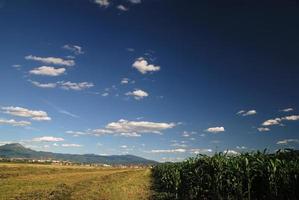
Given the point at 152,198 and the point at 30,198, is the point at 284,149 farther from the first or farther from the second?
the point at 30,198

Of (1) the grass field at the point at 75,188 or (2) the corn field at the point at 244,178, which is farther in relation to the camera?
(1) the grass field at the point at 75,188

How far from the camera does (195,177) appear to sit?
36.8m

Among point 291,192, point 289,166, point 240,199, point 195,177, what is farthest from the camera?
point 195,177

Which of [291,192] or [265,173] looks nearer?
[291,192]

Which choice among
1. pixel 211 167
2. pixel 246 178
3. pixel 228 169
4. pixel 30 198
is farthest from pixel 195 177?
pixel 30 198

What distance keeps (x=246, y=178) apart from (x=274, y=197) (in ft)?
12.2

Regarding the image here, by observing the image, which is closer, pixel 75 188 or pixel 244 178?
pixel 244 178

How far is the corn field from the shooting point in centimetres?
2506

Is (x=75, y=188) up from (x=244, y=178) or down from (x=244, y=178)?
down

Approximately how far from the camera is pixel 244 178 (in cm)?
2914

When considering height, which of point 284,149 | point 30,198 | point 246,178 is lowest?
point 30,198

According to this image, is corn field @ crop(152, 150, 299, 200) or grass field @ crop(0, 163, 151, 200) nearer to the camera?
corn field @ crop(152, 150, 299, 200)

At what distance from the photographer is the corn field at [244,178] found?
25062 millimetres

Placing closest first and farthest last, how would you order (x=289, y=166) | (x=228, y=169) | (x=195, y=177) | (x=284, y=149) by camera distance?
(x=289, y=166) → (x=228, y=169) → (x=284, y=149) → (x=195, y=177)
